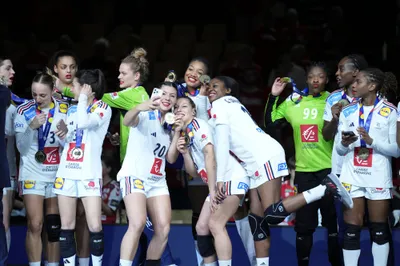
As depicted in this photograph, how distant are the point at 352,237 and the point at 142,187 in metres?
1.78

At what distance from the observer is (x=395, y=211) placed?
8.98m

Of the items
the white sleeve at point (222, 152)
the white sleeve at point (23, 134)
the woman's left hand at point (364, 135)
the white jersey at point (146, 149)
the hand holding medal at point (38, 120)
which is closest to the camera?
the white sleeve at point (222, 152)

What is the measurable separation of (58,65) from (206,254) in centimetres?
219

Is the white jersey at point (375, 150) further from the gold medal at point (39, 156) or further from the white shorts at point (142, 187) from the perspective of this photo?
the gold medal at point (39, 156)

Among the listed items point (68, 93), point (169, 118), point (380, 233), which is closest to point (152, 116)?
point (169, 118)

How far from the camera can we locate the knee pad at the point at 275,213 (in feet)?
24.8

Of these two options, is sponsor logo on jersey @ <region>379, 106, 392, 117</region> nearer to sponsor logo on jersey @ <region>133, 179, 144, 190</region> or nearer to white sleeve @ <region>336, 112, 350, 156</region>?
white sleeve @ <region>336, 112, 350, 156</region>

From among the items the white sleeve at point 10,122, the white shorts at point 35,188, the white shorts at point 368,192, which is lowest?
the white shorts at point 368,192

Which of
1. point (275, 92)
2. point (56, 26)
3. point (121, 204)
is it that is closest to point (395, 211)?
point (275, 92)

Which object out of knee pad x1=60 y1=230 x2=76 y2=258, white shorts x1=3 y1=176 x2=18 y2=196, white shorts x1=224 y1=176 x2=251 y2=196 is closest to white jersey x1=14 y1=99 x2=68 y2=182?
white shorts x1=3 y1=176 x2=18 y2=196

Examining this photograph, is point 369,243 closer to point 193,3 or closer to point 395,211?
point 395,211

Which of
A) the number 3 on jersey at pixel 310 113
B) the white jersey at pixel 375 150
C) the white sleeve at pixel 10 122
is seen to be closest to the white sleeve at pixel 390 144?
the white jersey at pixel 375 150

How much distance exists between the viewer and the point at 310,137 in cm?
830

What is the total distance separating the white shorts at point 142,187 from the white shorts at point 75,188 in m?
0.25
